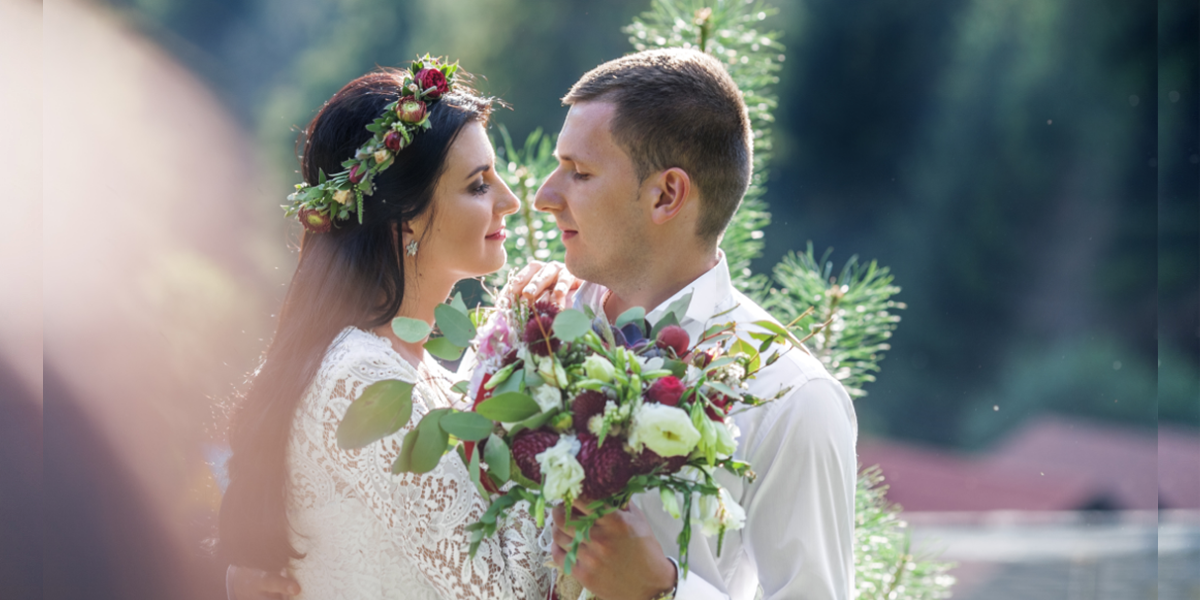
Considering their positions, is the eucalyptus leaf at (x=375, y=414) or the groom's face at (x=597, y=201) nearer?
the eucalyptus leaf at (x=375, y=414)

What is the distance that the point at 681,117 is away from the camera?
1.58 metres

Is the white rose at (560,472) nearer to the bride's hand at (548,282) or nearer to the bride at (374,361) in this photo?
the bride at (374,361)

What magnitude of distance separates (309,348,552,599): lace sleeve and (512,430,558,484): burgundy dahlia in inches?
16.7

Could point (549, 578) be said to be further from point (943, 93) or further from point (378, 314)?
point (943, 93)

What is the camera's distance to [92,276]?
243cm

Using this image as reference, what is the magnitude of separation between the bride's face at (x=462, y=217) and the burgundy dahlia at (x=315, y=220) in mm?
160

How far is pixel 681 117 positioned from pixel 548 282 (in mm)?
429

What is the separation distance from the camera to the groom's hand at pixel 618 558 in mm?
1197

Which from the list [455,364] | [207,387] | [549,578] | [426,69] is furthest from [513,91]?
[549,578]

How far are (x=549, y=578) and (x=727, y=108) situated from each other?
35.3 inches

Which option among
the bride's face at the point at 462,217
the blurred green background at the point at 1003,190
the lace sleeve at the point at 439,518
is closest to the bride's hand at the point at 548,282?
the bride's face at the point at 462,217

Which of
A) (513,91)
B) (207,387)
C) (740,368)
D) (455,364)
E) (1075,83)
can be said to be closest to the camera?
(740,368)

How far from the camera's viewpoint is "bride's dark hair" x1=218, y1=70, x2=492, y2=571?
160 cm

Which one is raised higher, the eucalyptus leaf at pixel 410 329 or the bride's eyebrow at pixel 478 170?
the bride's eyebrow at pixel 478 170
